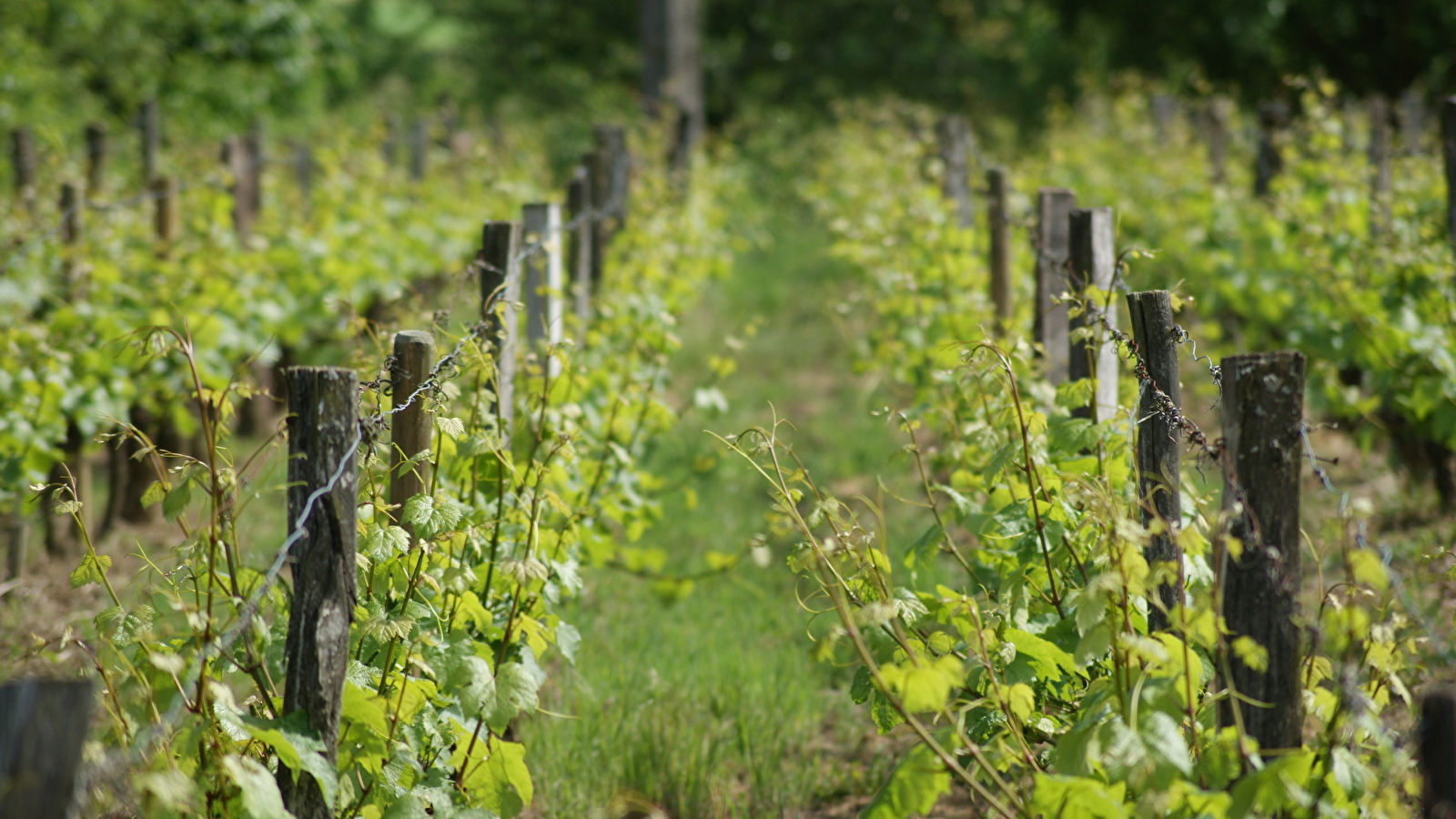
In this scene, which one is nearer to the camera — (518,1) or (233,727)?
(233,727)

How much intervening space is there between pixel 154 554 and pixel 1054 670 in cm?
370

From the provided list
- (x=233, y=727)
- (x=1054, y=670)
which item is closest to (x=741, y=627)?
(x=1054, y=670)

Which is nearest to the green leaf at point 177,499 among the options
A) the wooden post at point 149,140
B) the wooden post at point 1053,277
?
the wooden post at point 1053,277

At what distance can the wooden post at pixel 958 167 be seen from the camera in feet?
19.4

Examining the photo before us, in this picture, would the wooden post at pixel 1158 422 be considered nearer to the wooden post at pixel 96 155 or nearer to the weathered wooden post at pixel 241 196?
the weathered wooden post at pixel 241 196

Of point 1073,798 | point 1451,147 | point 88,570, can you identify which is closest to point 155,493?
point 88,570

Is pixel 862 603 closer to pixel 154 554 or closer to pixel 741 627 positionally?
pixel 741 627

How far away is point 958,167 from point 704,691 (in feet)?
12.3

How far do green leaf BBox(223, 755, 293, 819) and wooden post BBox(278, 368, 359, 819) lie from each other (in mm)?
184

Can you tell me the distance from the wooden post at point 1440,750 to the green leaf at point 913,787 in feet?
1.92

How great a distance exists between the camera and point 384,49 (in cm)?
2869

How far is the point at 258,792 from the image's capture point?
136 centimetres

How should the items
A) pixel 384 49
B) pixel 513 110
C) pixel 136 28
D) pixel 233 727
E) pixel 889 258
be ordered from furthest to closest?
pixel 384 49 < pixel 513 110 < pixel 136 28 < pixel 889 258 < pixel 233 727

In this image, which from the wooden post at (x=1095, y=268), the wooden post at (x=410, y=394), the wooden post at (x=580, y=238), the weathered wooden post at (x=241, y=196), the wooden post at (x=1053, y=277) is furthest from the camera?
the weathered wooden post at (x=241, y=196)
